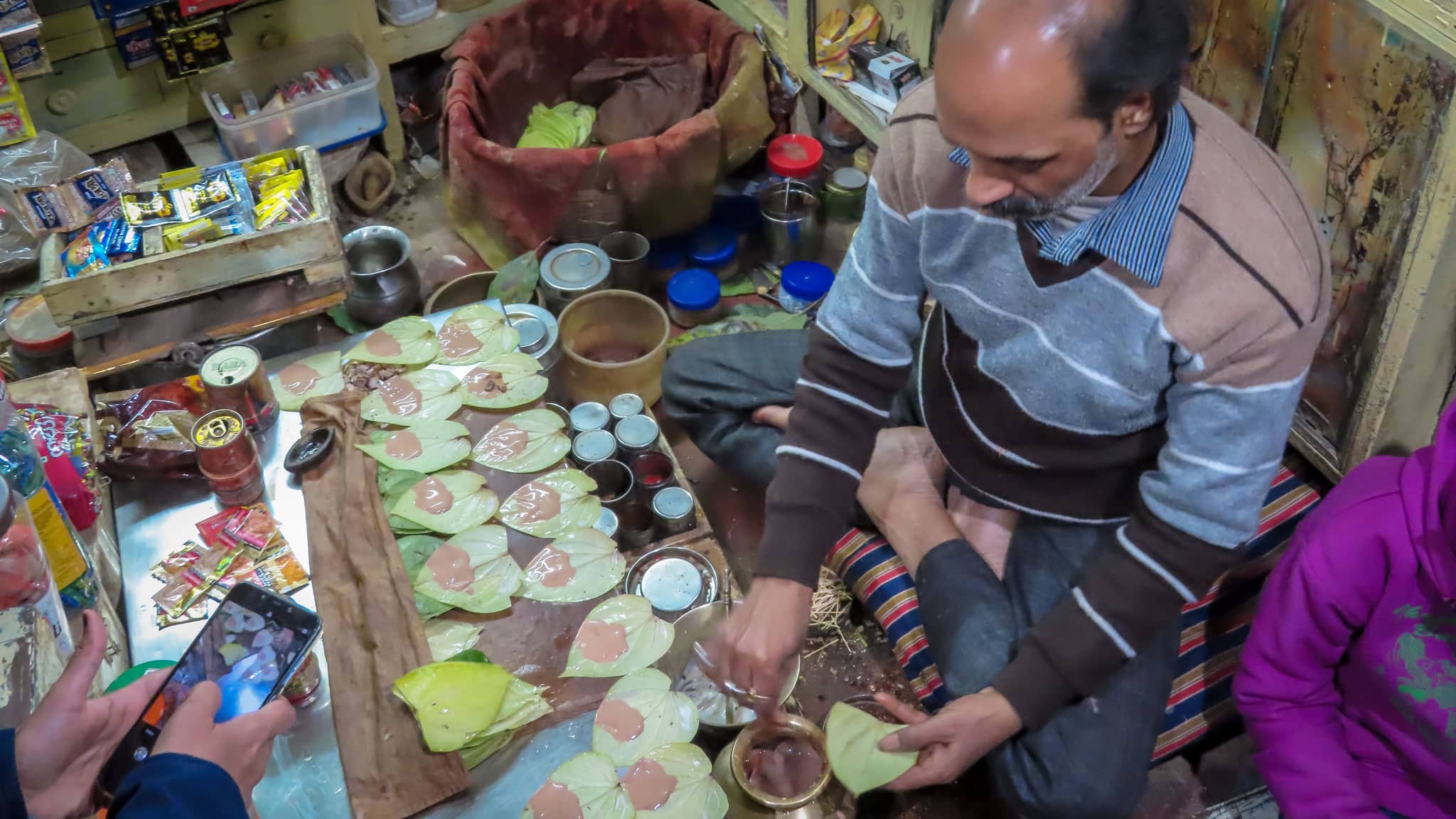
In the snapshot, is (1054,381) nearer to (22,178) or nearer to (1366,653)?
(1366,653)

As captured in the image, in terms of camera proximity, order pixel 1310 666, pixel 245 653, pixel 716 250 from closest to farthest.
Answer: pixel 1310 666 < pixel 245 653 < pixel 716 250

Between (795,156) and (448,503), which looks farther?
(795,156)

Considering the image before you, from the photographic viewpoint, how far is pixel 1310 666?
1346 mm

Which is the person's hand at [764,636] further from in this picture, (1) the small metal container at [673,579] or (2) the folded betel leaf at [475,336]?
(2) the folded betel leaf at [475,336]

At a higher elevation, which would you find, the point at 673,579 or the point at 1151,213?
the point at 1151,213

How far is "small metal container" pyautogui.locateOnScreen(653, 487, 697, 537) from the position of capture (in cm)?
182

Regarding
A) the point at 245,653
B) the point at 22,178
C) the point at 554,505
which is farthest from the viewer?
the point at 22,178

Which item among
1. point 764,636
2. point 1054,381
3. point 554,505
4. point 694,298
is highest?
point 1054,381

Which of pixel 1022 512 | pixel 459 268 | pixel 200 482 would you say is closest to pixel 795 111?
pixel 459 268

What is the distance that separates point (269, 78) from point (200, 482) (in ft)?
4.29

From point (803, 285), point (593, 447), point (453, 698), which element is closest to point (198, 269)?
point (593, 447)

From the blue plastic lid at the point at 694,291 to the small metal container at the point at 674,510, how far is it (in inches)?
26.4

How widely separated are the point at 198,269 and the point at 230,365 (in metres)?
0.39

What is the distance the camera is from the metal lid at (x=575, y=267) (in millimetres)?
2324
